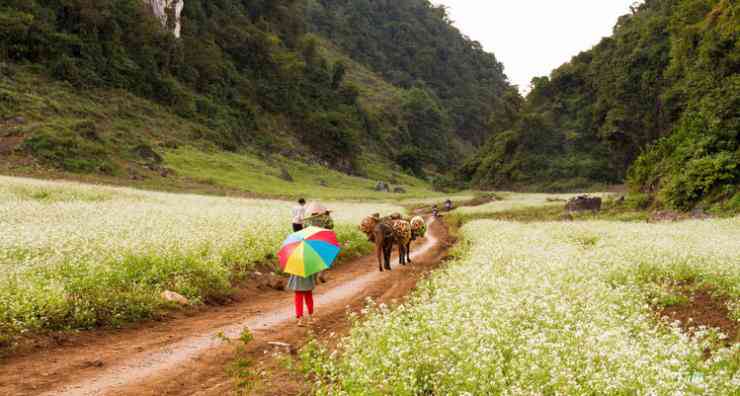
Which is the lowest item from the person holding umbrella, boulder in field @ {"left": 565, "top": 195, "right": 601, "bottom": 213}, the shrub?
boulder in field @ {"left": 565, "top": 195, "right": 601, "bottom": 213}

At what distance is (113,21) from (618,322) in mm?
80007

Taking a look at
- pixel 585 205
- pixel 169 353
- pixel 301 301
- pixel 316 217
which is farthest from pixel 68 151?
pixel 585 205

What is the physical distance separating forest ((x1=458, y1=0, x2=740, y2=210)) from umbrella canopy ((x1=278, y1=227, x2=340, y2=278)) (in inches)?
1170

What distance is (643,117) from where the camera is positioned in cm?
7881

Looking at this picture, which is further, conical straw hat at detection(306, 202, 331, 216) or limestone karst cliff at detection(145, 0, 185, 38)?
limestone karst cliff at detection(145, 0, 185, 38)

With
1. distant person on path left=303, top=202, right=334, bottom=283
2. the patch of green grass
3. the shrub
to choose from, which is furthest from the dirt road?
the patch of green grass

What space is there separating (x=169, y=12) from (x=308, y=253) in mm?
86519

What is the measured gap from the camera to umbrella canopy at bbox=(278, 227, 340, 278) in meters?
9.80

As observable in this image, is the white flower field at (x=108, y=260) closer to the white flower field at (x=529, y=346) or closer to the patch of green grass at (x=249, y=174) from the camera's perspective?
the white flower field at (x=529, y=346)

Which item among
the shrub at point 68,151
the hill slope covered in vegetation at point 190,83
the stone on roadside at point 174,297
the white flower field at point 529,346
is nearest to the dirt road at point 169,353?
the stone on roadside at point 174,297

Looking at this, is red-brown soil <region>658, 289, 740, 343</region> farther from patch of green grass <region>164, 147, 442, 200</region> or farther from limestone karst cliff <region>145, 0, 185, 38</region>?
limestone karst cliff <region>145, 0, 185, 38</region>

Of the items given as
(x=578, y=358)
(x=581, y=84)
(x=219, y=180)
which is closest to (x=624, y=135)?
(x=581, y=84)

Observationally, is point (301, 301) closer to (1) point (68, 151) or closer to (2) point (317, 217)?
(2) point (317, 217)

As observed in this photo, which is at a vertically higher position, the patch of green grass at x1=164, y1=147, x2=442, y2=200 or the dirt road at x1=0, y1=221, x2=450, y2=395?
the patch of green grass at x1=164, y1=147, x2=442, y2=200
